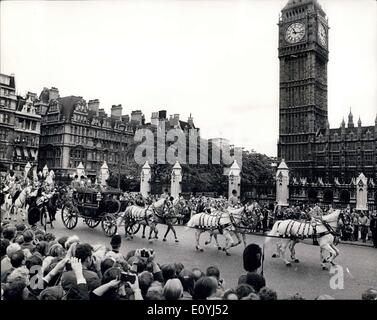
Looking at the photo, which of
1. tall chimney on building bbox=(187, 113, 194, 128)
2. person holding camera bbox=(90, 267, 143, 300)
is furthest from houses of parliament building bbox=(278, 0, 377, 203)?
person holding camera bbox=(90, 267, 143, 300)

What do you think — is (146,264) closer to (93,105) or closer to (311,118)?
(93,105)

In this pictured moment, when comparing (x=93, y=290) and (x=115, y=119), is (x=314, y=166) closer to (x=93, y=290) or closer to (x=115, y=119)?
(x=115, y=119)

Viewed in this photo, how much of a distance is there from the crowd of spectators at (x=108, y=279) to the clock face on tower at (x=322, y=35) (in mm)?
75184

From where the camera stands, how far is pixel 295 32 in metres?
72.1

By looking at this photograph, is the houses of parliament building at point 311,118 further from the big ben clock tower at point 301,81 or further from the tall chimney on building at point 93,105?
the tall chimney on building at point 93,105

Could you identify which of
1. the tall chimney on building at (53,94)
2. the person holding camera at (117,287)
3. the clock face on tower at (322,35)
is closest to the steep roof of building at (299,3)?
the clock face on tower at (322,35)

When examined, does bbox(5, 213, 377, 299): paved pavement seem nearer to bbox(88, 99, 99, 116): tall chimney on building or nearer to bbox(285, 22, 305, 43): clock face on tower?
bbox(88, 99, 99, 116): tall chimney on building

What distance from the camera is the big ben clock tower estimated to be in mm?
70875

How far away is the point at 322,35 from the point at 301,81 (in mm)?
9775

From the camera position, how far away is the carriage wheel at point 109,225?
14375 mm

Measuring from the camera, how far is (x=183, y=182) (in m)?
33.9

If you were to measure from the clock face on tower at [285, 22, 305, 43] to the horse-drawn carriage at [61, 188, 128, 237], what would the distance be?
212ft
